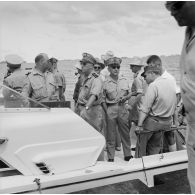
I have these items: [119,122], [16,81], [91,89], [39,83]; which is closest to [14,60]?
[16,81]

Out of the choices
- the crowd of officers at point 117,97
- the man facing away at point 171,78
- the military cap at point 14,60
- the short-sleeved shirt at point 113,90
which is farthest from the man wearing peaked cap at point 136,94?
the military cap at point 14,60

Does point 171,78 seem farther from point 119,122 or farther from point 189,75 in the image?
point 189,75

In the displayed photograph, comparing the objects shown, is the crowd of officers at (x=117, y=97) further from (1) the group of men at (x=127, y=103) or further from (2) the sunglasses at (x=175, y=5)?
(2) the sunglasses at (x=175, y=5)

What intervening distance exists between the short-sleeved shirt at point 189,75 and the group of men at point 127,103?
5.23 ft

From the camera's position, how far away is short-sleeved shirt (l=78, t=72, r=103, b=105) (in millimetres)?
4531

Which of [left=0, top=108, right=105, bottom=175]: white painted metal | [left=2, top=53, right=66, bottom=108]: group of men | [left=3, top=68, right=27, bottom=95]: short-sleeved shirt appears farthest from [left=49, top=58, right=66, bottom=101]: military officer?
[left=0, top=108, right=105, bottom=175]: white painted metal

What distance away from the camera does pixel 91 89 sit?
4578 mm

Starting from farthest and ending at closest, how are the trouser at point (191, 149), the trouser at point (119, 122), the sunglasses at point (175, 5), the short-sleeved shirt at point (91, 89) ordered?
the trouser at point (119, 122) < the short-sleeved shirt at point (91, 89) < the trouser at point (191, 149) < the sunglasses at point (175, 5)

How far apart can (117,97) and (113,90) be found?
12cm

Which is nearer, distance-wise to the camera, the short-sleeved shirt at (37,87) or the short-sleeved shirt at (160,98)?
the short-sleeved shirt at (160,98)

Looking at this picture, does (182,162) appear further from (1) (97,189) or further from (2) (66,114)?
(2) (66,114)

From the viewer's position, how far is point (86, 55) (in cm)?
473

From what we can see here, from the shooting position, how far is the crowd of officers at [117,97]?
388 centimetres

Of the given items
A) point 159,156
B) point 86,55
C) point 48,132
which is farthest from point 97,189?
point 86,55
